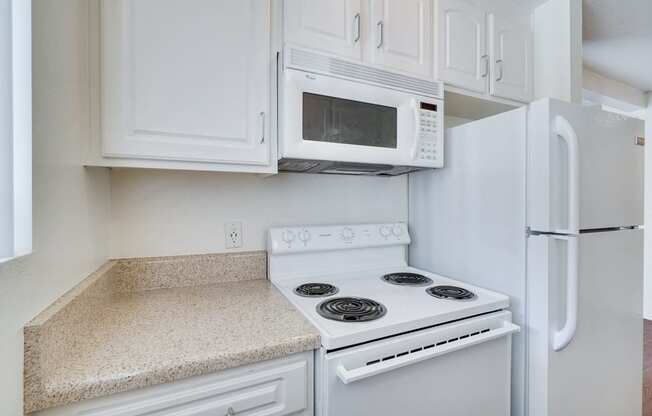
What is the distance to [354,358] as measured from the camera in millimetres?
878

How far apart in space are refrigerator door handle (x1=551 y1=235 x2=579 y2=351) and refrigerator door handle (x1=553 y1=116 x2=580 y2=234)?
0.18 ft

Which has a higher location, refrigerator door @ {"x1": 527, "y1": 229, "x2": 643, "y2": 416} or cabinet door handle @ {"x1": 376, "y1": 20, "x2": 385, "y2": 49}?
cabinet door handle @ {"x1": 376, "y1": 20, "x2": 385, "y2": 49}

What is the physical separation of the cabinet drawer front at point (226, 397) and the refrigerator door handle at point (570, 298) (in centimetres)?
97

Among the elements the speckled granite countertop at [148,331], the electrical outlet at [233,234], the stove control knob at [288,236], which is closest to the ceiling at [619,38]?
the stove control knob at [288,236]

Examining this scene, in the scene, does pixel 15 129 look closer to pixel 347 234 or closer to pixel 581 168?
pixel 347 234

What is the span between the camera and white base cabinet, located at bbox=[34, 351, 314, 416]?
693mm

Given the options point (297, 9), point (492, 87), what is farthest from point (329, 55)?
point (492, 87)

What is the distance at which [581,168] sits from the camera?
1.22 metres

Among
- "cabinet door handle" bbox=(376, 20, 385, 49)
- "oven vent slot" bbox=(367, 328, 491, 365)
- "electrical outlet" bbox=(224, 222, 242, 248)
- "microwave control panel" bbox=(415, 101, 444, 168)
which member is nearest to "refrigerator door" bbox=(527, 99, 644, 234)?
"microwave control panel" bbox=(415, 101, 444, 168)

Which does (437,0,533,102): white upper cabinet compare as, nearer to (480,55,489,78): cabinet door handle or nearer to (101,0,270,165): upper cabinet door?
(480,55,489,78): cabinet door handle

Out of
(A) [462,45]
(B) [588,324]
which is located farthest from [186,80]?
(B) [588,324]

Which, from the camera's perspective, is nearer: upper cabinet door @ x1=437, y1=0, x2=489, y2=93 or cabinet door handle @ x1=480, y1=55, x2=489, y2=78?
upper cabinet door @ x1=437, y1=0, x2=489, y2=93

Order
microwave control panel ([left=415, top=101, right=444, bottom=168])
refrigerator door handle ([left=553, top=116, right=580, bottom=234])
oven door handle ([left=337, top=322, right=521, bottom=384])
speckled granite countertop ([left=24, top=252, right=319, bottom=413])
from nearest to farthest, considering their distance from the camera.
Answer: speckled granite countertop ([left=24, top=252, right=319, bottom=413]) < oven door handle ([left=337, top=322, right=521, bottom=384]) < refrigerator door handle ([left=553, top=116, right=580, bottom=234]) < microwave control panel ([left=415, top=101, right=444, bottom=168])

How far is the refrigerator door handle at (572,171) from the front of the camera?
1119mm
